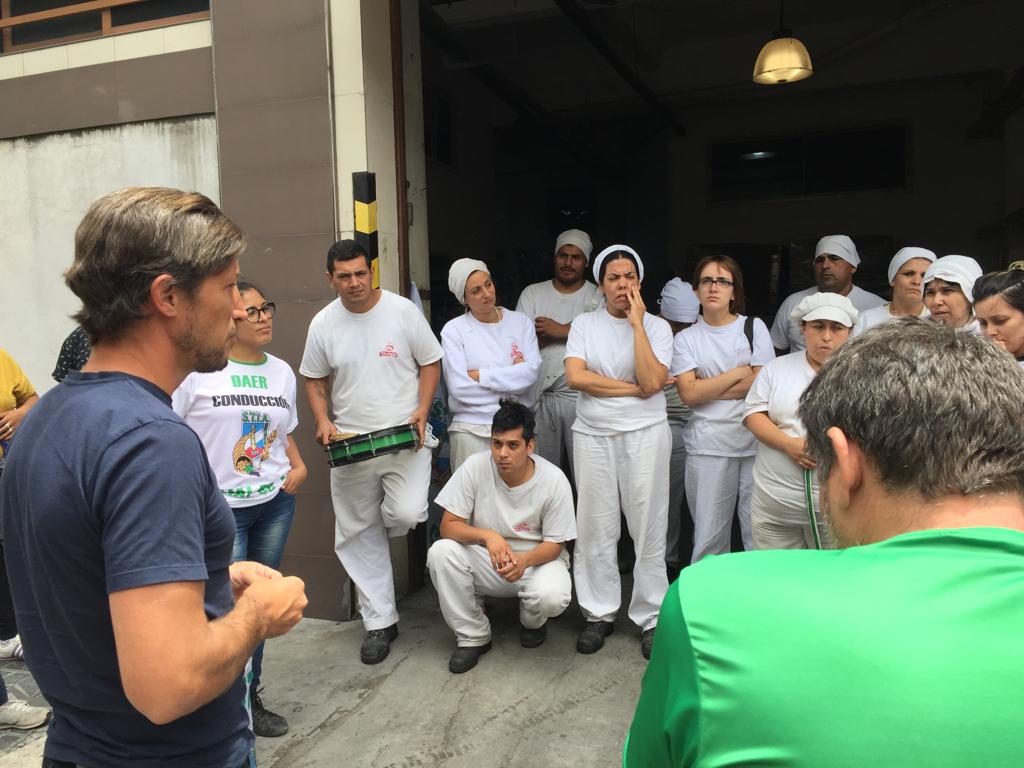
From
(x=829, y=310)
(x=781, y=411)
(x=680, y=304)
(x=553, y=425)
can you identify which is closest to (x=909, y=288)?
(x=829, y=310)

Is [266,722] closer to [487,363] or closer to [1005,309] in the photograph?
[487,363]

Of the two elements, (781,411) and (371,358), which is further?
(371,358)

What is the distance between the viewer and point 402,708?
3494 millimetres

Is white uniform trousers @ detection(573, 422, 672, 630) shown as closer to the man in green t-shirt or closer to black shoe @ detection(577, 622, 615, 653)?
black shoe @ detection(577, 622, 615, 653)

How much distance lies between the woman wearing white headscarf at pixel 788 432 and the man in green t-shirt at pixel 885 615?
2.50 meters

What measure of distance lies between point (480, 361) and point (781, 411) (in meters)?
1.73

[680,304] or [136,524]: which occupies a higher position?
[680,304]

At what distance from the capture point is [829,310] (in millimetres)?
3490

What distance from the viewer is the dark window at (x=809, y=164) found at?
10305 millimetres

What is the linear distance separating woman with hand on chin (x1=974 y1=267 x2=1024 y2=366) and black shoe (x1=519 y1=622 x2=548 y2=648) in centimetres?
259

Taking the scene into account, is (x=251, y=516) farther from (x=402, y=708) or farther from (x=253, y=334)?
(x=402, y=708)

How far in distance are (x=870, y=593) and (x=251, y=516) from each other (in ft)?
9.49

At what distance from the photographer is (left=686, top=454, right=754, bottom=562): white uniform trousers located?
4.07 meters

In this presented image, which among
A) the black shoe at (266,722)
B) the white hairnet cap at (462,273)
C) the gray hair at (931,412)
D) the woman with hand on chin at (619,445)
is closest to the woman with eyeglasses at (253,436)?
the black shoe at (266,722)
